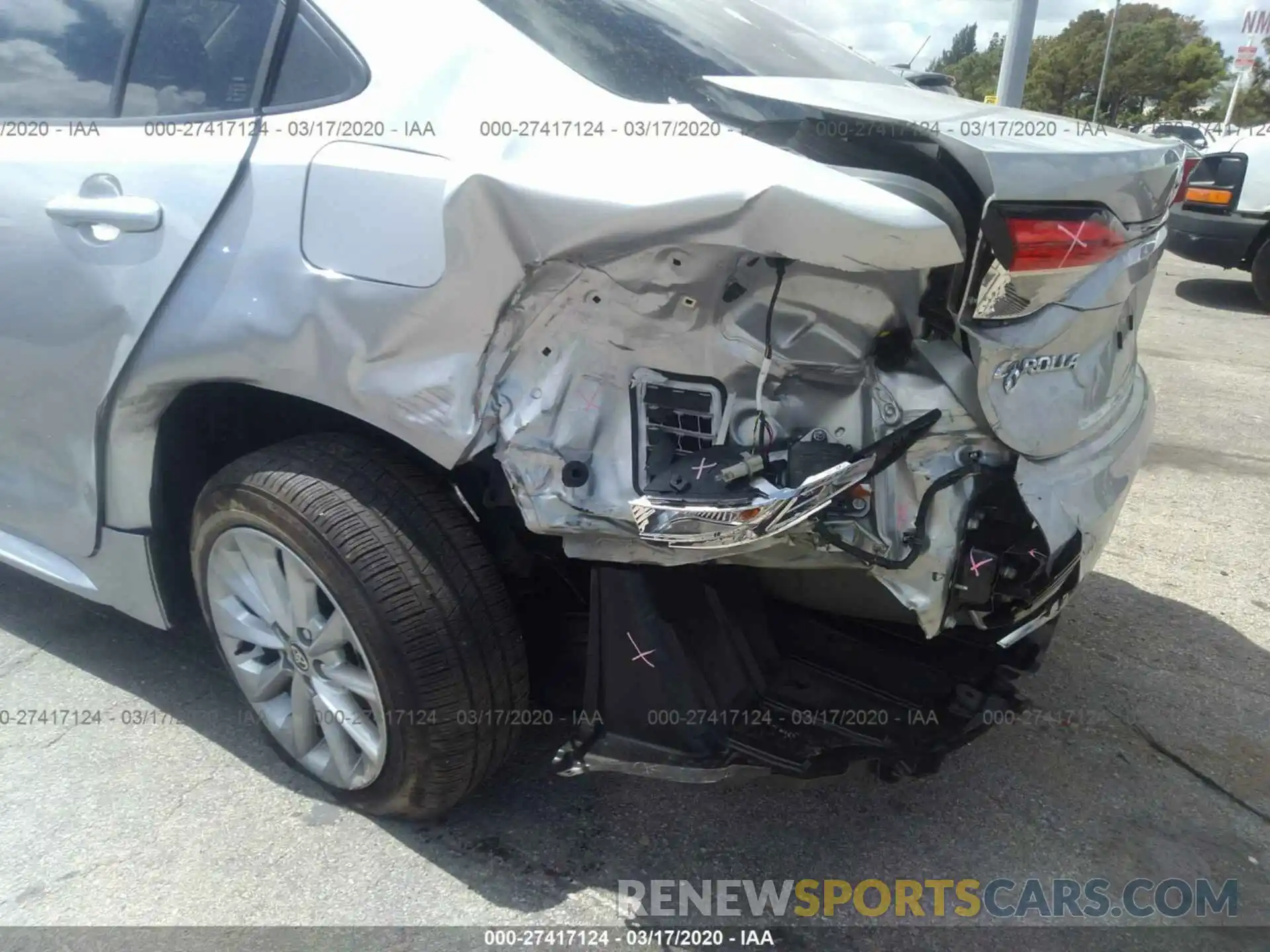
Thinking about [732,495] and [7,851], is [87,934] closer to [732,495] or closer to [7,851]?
[7,851]

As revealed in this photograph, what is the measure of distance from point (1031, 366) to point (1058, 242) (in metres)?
0.23

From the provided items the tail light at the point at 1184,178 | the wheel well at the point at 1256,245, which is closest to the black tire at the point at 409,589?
the tail light at the point at 1184,178

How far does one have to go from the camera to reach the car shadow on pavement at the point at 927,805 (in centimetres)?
224

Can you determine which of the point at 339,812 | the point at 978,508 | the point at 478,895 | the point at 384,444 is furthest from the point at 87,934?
the point at 978,508

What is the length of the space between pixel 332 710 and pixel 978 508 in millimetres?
1447

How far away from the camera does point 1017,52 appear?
733 cm

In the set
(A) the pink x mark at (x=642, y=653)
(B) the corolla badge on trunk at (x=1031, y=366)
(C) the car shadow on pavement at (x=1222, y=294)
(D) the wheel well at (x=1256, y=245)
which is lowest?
(C) the car shadow on pavement at (x=1222, y=294)

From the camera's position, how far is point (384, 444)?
2.16 meters

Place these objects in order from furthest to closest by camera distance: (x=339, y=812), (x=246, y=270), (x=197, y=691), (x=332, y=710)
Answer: (x=197, y=691) < (x=339, y=812) < (x=332, y=710) < (x=246, y=270)

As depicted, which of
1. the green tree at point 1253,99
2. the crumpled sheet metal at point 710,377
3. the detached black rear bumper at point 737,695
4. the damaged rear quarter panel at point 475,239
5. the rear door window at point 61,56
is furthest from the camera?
the green tree at point 1253,99

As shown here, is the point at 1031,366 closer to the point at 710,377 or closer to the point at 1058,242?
the point at 1058,242

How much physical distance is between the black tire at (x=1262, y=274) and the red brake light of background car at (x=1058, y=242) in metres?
7.36

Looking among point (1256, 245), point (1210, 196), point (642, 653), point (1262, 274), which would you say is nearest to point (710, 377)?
point (642, 653)

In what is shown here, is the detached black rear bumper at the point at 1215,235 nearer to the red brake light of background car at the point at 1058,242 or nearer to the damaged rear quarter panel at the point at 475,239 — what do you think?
the red brake light of background car at the point at 1058,242
